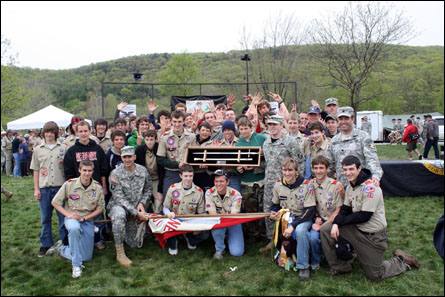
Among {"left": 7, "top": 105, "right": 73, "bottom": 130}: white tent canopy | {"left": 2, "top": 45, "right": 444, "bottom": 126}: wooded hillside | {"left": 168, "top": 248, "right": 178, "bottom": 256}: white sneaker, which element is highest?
{"left": 2, "top": 45, "right": 444, "bottom": 126}: wooded hillside

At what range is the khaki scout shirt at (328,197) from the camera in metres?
4.58

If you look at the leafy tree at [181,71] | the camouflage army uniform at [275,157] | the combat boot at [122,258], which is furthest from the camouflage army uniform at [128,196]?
the leafy tree at [181,71]

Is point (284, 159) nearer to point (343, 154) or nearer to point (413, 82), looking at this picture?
point (343, 154)

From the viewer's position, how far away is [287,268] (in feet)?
15.0

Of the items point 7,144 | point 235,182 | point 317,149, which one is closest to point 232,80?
point 7,144

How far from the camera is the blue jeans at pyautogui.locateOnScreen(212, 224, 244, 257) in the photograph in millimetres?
5172

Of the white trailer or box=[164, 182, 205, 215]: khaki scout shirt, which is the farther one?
the white trailer

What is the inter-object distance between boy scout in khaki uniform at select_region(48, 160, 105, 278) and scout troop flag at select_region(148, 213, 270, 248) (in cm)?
90

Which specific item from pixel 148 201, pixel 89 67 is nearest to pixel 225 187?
pixel 148 201

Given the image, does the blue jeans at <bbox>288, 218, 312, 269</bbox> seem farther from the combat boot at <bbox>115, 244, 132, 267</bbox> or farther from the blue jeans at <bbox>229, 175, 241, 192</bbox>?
the combat boot at <bbox>115, 244, 132, 267</bbox>

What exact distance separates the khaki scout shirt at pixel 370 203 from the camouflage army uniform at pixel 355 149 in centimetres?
45

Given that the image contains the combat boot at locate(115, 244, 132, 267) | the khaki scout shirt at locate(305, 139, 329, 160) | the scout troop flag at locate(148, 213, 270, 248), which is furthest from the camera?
the khaki scout shirt at locate(305, 139, 329, 160)

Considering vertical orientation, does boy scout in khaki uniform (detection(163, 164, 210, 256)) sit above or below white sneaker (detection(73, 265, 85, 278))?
above

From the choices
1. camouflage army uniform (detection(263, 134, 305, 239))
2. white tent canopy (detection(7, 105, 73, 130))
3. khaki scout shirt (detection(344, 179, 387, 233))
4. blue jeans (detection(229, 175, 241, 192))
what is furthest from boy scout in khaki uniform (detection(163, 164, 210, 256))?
white tent canopy (detection(7, 105, 73, 130))
